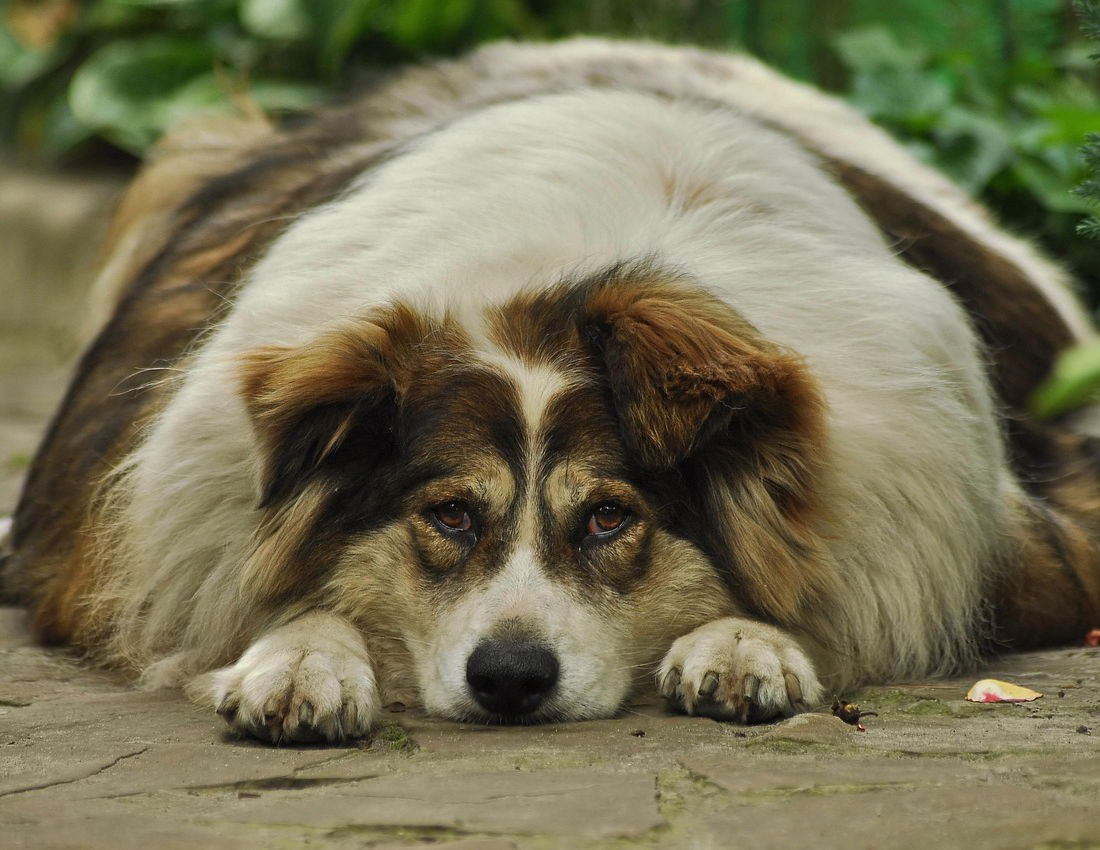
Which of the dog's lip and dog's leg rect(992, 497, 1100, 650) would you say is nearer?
the dog's lip

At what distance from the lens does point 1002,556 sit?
398cm

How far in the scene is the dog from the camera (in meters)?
3.33

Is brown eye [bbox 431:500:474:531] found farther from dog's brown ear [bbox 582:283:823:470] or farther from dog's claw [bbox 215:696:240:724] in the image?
dog's claw [bbox 215:696:240:724]

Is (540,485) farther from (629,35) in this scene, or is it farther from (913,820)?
(629,35)

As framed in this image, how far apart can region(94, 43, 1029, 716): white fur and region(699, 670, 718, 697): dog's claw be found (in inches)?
8.7

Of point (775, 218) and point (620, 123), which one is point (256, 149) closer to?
Answer: point (620, 123)

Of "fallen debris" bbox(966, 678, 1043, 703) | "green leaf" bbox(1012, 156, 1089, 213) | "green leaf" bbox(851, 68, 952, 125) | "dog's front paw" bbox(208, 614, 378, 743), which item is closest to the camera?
"dog's front paw" bbox(208, 614, 378, 743)

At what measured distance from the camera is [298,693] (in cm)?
317

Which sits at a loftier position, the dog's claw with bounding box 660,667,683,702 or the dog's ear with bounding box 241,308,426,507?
the dog's ear with bounding box 241,308,426,507

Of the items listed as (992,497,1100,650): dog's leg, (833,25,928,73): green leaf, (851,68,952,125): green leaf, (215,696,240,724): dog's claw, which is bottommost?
(215,696,240,724): dog's claw

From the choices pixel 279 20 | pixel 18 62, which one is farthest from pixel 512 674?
pixel 18 62

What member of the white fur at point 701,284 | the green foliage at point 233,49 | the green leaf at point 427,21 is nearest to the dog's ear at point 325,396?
the white fur at point 701,284

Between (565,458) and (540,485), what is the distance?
0.08 m

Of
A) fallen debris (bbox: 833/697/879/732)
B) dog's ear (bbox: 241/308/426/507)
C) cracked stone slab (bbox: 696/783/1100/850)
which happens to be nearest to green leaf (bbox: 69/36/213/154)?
dog's ear (bbox: 241/308/426/507)
